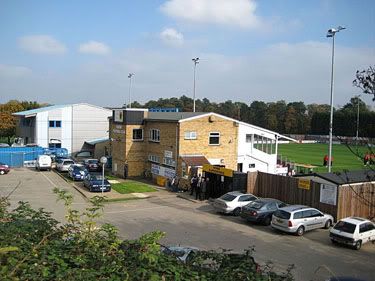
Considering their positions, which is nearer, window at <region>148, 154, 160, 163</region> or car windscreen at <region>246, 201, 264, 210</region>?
car windscreen at <region>246, 201, 264, 210</region>

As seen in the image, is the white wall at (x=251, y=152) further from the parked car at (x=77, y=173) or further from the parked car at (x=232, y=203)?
the parked car at (x=77, y=173)

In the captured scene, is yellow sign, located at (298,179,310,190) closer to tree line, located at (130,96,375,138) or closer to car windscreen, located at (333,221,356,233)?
car windscreen, located at (333,221,356,233)

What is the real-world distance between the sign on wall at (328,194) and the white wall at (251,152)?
13524 millimetres

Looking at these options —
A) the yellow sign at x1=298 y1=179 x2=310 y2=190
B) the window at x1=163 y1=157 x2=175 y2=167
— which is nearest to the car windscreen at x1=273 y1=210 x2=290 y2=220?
the yellow sign at x1=298 y1=179 x2=310 y2=190

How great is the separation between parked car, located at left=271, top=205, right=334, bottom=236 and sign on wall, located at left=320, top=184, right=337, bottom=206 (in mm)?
1726

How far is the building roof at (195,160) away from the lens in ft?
108

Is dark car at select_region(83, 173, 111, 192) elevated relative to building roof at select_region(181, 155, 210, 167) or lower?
lower

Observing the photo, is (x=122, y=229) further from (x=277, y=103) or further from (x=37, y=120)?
(x=277, y=103)

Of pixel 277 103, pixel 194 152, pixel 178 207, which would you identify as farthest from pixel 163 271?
pixel 277 103

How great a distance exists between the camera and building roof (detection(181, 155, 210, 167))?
32.9m

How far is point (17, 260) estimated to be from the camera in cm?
437

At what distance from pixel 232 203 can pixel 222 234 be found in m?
4.19

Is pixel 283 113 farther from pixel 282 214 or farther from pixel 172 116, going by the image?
pixel 282 214

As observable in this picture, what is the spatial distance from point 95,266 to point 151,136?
33894 millimetres
